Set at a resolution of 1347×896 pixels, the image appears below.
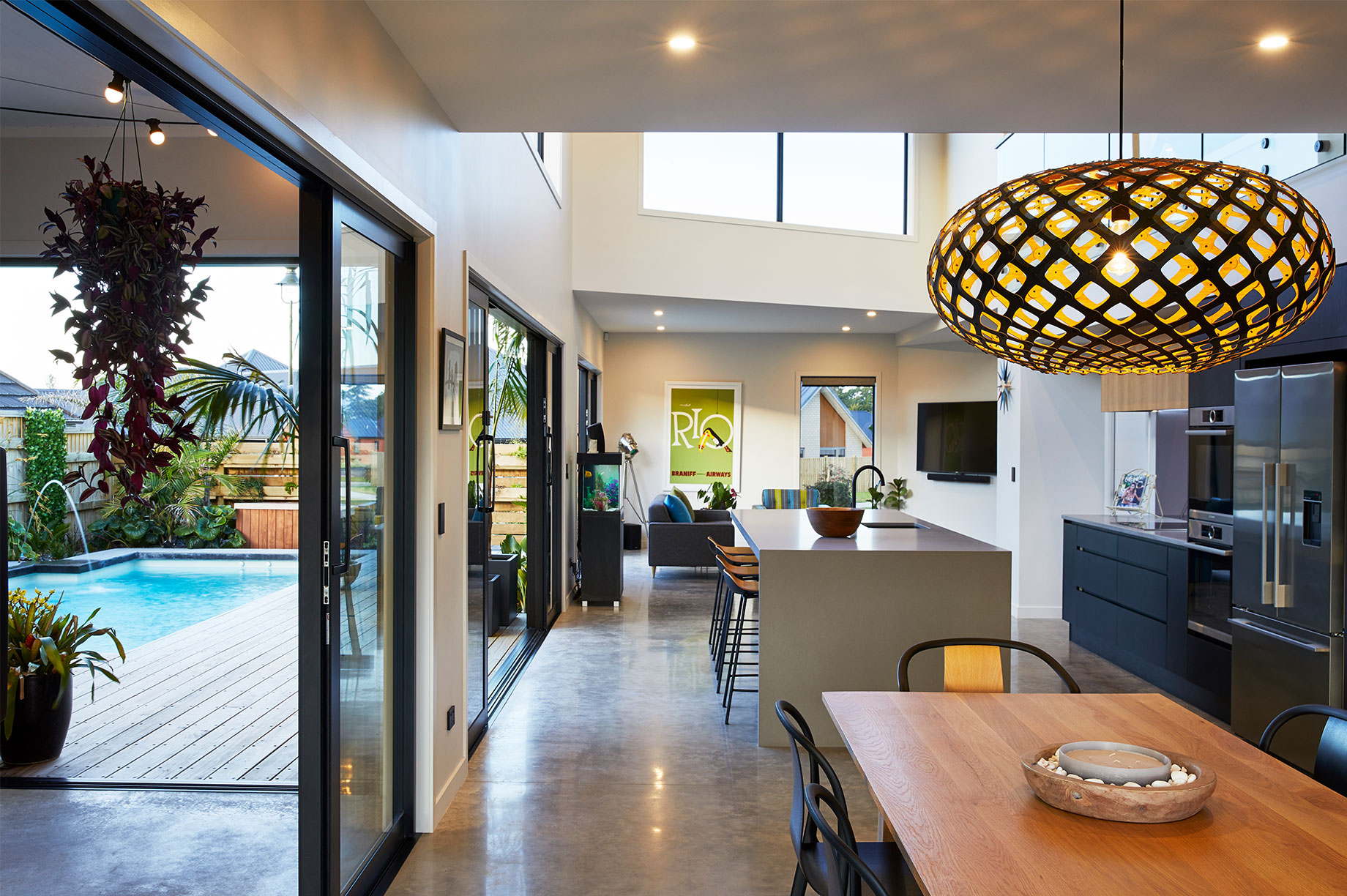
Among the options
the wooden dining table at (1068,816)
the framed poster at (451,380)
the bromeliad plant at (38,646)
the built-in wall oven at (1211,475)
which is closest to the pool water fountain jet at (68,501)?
the bromeliad plant at (38,646)

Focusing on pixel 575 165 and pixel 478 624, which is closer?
pixel 478 624

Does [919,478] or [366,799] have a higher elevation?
[919,478]

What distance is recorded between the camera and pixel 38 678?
3.59 metres

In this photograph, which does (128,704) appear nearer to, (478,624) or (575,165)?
(478,624)

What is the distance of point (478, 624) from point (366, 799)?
1659 mm

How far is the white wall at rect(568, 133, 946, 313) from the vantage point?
7.95 metres

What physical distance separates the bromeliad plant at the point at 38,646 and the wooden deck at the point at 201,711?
0.36 m

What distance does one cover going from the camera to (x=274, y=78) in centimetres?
186

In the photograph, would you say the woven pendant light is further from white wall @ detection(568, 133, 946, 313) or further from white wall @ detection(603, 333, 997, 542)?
white wall @ detection(603, 333, 997, 542)

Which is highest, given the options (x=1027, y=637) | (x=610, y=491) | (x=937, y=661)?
(x=610, y=491)

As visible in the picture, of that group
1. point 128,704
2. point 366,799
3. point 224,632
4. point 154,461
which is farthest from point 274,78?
point 224,632

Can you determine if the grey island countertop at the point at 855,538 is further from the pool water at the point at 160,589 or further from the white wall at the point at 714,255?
the pool water at the point at 160,589

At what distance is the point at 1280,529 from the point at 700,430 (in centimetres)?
744

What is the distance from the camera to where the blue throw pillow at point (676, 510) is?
8984 millimetres
